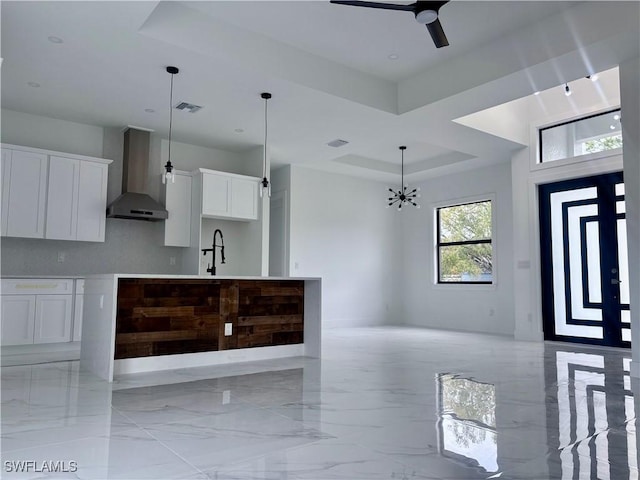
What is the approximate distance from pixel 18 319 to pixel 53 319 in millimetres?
319

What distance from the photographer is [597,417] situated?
284 cm

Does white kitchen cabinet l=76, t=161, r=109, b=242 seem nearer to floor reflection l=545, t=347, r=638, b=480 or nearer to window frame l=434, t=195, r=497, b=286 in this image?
floor reflection l=545, t=347, r=638, b=480

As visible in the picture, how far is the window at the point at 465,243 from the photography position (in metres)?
8.34

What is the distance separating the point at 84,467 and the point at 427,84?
16.0 feet

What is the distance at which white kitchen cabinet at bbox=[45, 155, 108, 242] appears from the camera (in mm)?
5434

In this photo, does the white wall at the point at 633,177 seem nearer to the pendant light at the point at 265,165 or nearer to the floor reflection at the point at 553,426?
the floor reflection at the point at 553,426

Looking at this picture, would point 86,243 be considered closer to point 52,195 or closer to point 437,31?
point 52,195

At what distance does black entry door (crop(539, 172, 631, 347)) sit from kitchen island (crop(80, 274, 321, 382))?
12.7ft

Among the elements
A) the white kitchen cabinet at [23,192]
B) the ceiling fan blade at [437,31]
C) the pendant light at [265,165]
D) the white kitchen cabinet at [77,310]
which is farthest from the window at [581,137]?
the white kitchen cabinet at [23,192]

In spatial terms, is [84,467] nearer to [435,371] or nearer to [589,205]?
[435,371]

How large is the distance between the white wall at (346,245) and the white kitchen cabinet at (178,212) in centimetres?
227

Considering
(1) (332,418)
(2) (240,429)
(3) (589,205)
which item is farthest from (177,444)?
(3) (589,205)

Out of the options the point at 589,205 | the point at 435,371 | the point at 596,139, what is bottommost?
the point at 435,371

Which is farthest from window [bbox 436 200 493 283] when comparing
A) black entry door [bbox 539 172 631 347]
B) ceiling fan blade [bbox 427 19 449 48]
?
ceiling fan blade [bbox 427 19 449 48]
